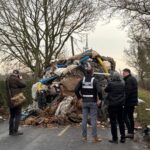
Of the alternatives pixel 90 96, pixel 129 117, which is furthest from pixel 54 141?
pixel 129 117

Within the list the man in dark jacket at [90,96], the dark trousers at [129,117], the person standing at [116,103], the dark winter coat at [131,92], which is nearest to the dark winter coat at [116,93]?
the person standing at [116,103]

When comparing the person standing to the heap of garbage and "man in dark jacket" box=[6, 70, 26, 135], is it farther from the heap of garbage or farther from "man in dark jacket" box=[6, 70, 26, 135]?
the heap of garbage

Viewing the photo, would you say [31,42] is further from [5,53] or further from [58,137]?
[58,137]

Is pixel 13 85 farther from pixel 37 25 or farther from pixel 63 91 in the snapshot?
pixel 37 25

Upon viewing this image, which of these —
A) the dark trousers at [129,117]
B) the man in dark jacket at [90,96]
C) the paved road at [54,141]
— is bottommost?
the paved road at [54,141]

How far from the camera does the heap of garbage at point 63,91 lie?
19469 millimetres

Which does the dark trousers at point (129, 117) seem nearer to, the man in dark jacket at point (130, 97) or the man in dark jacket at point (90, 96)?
the man in dark jacket at point (130, 97)

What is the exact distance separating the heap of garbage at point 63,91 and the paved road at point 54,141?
2009mm

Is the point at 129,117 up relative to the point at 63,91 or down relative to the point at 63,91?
down

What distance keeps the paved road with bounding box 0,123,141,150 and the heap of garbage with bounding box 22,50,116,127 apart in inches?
79.1

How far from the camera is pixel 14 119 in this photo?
1636cm

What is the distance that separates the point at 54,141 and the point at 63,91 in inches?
314

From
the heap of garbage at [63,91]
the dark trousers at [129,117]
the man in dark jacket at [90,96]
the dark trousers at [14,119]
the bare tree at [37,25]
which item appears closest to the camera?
the man in dark jacket at [90,96]

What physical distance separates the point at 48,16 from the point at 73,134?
26.5 metres
